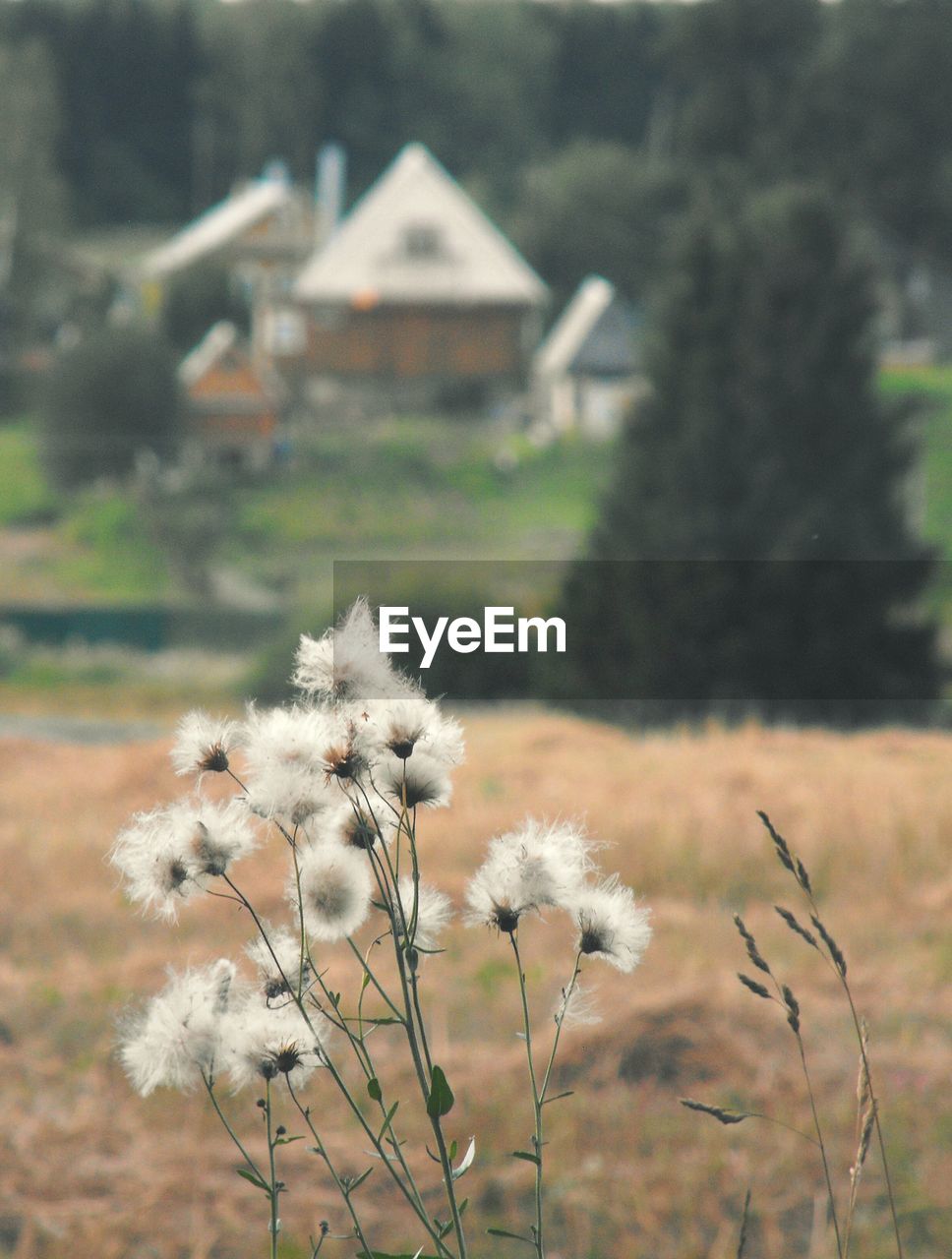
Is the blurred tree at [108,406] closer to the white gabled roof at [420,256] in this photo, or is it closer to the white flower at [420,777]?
the white gabled roof at [420,256]

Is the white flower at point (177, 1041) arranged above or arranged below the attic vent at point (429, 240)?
below

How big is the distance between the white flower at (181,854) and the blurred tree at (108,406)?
96.6ft

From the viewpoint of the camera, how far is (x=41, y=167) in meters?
36.0

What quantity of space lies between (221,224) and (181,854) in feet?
125

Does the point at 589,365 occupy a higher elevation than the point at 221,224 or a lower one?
lower

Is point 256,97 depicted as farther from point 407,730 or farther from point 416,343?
point 407,730

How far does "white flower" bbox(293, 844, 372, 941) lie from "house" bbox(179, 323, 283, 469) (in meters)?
31.2

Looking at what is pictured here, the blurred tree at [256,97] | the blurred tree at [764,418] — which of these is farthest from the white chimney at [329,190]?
the blurred tree at [764,418]

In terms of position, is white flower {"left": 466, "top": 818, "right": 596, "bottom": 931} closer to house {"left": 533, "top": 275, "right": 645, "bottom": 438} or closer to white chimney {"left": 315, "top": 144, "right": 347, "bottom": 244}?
house {"left": 533, "top": 275, "right": 645, "bottom": 438}

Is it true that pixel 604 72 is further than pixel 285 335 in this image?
Yes

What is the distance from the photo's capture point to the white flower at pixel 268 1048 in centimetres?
82

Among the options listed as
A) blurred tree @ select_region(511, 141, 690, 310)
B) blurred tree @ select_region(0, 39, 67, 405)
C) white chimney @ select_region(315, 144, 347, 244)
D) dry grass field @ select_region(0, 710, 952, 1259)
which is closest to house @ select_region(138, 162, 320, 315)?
white chimney @ select_region(315, 144, 347, 244)

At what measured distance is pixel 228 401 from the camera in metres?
33.4

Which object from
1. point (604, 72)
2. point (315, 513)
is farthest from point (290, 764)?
point (604, 72)
